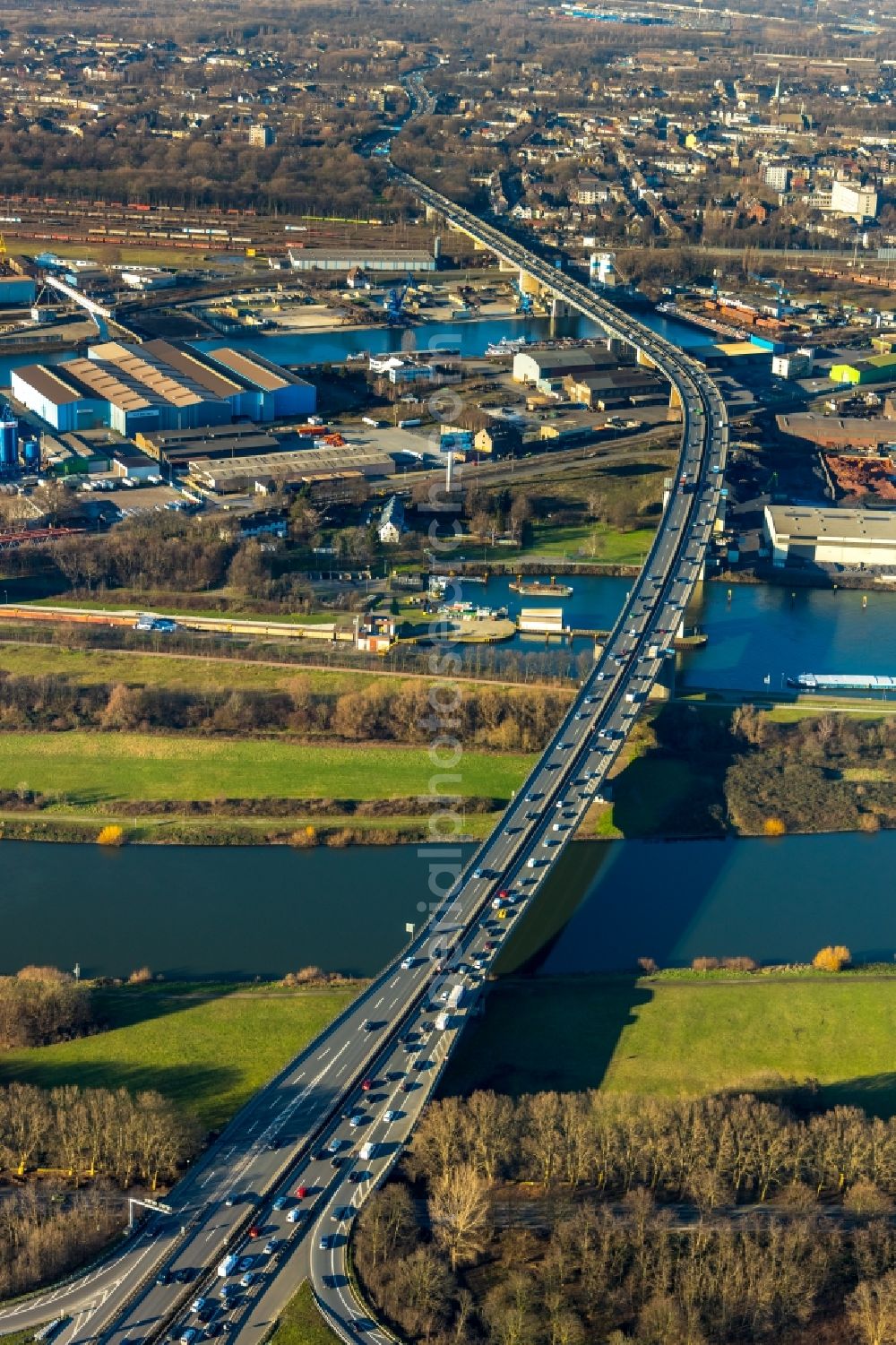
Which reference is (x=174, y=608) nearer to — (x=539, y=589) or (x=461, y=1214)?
(x=539, y=589)

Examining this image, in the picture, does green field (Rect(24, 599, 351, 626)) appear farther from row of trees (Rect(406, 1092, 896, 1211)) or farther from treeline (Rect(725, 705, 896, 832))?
row of trees (Rect(406, 1092, 896, 1211))

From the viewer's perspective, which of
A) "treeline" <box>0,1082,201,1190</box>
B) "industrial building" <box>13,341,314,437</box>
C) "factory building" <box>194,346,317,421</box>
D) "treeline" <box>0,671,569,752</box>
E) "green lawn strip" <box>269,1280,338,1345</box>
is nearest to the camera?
"green lawn strip" <box>269,1280,338,1345</box>

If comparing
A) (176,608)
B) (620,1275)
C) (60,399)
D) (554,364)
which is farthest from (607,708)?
(554,364)

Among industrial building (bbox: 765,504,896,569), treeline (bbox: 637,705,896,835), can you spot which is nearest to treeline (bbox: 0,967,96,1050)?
treeline (bbox: 637,705,896,835)

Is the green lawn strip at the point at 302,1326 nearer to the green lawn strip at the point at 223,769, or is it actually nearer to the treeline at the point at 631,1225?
the treeline at the point at 631,1225

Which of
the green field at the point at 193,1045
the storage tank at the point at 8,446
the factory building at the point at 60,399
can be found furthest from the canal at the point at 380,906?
the factory building at the point at 60,399

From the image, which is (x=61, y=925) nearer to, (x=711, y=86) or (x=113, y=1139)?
(x=113, y=1139)

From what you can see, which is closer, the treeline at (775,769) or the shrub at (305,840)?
the shrub at (305,840)
